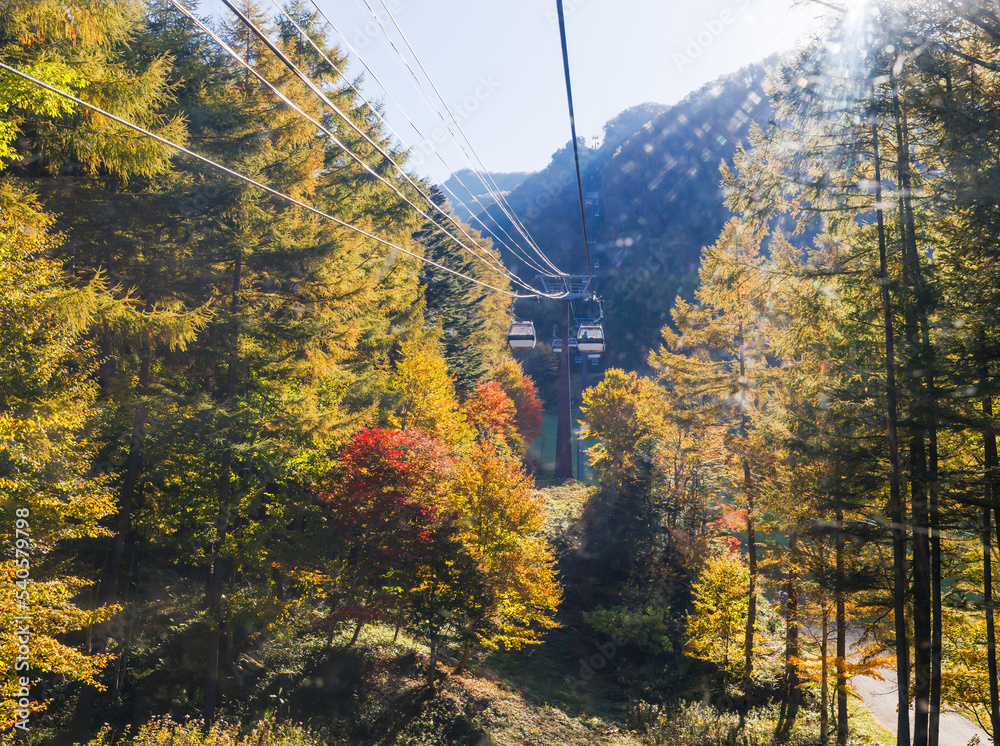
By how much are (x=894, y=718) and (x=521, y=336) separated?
18364 millimetres

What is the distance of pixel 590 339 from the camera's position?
90.8 ft

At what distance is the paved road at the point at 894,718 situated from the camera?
49.6 ft

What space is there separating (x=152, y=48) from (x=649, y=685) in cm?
2133

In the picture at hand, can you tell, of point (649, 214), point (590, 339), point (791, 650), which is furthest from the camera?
point (649, 214)

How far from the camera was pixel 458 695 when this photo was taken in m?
14.6

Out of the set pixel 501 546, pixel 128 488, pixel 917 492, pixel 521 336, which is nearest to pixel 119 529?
pixel 128 488

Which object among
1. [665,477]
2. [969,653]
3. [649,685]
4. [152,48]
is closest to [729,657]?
[649,685]

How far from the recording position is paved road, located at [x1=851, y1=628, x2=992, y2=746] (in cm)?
1512

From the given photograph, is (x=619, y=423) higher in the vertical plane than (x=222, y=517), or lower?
higher

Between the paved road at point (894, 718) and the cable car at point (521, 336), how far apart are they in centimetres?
1589

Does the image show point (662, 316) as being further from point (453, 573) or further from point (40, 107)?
point (40, 107)

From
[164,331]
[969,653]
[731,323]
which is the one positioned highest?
[731,323]

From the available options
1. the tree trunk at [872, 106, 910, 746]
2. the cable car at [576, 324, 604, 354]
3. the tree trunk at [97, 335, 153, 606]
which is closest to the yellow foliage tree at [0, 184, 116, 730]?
the tree trunk at [97, 335, 153, 606]

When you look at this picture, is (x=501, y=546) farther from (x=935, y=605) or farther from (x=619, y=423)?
(x=619, y=423)
